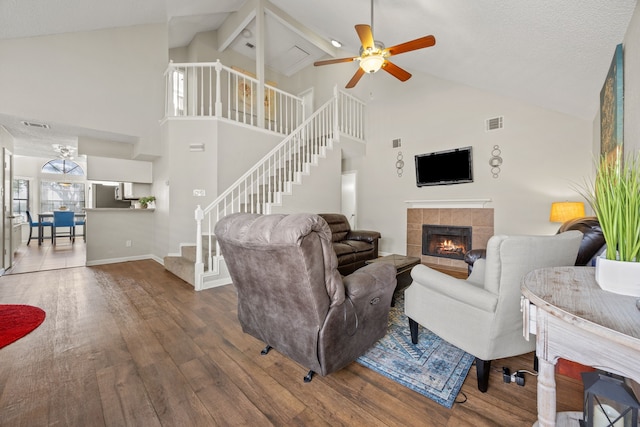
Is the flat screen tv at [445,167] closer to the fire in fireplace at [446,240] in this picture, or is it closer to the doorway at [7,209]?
the fire in fireplace at [446,240]

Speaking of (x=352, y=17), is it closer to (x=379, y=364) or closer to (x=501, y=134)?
(x=501, y=134)

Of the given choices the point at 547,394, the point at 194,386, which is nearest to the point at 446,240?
the point at 547,394

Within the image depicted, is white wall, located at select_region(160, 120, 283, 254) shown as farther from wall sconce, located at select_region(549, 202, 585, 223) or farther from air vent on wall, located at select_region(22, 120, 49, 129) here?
wall sconce, located at select_region(549, 202, 585, 223)

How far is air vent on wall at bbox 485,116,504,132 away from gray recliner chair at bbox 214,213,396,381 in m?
3.92

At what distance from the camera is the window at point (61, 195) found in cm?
842

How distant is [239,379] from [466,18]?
3777 mm

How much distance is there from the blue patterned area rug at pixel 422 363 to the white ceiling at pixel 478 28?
2689 millimetres

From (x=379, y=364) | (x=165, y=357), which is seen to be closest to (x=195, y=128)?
(x=165, y=357)

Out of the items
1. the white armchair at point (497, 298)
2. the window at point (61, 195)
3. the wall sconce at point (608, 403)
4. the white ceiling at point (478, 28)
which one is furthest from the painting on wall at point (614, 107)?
the window at point (61, 195)

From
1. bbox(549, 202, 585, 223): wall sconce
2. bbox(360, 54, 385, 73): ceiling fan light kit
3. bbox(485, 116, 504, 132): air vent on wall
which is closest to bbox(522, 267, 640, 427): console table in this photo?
bbox(360, 54, 385, 73): ceiling fan light kit

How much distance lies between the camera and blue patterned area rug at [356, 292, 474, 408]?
1.53 m

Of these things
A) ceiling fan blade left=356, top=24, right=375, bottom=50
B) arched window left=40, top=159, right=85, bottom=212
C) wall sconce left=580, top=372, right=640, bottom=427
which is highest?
ceiling fan blade left=356, top=24, right=375, bottom=50

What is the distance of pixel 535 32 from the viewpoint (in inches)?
90.0

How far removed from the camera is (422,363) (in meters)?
1.79
